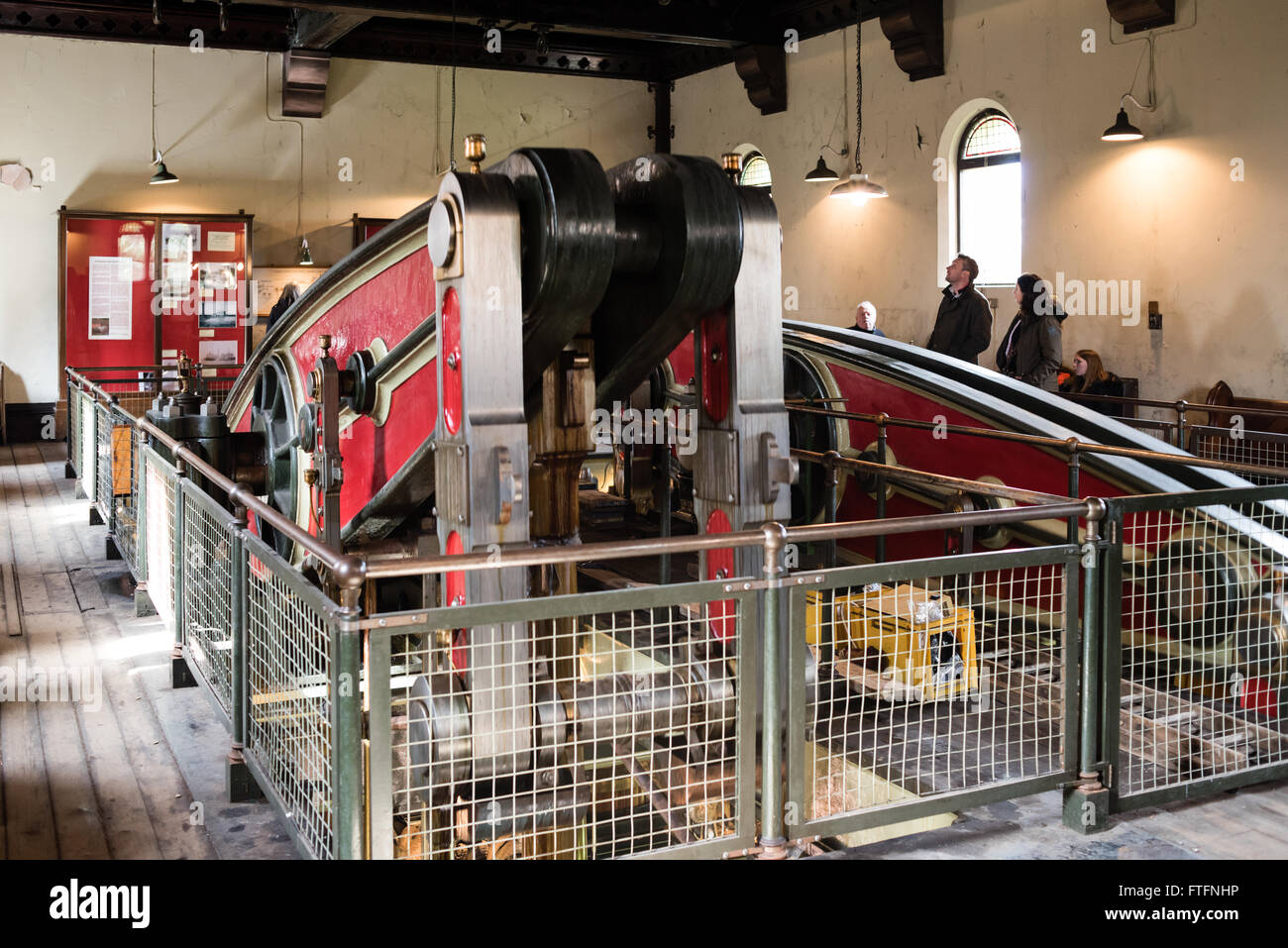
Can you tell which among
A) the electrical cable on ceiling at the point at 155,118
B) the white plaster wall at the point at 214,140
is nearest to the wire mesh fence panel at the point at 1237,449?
the white plaster wall at the point at 214,140

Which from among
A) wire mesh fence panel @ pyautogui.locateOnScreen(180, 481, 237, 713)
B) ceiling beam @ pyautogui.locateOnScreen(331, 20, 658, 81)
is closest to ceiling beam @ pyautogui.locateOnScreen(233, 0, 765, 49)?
ceiling beam @ pyautogui.locateOnScreen(331, 20, 658, 81)

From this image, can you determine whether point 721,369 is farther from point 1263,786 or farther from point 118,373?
point 118,373

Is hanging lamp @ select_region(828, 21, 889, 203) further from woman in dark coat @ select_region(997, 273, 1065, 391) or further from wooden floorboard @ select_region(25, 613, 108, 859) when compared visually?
wooden floorboard @ select_region(25, 613, 108, 859)

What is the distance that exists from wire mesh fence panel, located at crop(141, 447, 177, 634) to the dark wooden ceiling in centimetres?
686

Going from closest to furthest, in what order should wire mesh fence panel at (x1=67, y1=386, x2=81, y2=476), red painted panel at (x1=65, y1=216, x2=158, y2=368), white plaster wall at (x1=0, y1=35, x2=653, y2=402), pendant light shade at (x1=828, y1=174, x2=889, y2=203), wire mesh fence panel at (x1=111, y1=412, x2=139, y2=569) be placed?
wire mesh fence panel at (x1=111, y1=412, x2=139, y2=569) → wire mesh fence panel at (x1=67, y1=386, x2=81, y2=476) → pendant light shade at (x1=828, y1=174, x2=889, y2=203) → white plaster wall at (x1=0, y1=35, x2=653, y2=402) → red painted panel at (x1=65, y1=216, x2=158, y2=368)

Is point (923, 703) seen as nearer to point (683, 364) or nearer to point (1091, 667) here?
point (1091, 667)

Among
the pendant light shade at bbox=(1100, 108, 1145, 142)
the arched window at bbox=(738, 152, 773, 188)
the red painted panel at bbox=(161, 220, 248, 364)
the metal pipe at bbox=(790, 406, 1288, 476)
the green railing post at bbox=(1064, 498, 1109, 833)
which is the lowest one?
the green railing post at bbox=(1064, 498, 1109, 833)

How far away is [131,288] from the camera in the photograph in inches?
480

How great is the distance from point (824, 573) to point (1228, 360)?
680 centimetres

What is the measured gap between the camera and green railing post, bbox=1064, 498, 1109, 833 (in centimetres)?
272

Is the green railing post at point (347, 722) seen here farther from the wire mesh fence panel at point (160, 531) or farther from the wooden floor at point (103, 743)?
the wire mesh fence panel at point (160, 531)

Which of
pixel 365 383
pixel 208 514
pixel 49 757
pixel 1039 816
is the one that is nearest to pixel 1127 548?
pixel 1039 816

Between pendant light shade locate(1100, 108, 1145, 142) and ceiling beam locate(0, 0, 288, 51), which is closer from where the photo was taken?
pendant light shade locate(1100, 108, 1145, 142)

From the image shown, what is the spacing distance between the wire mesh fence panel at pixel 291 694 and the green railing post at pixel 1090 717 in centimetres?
166
